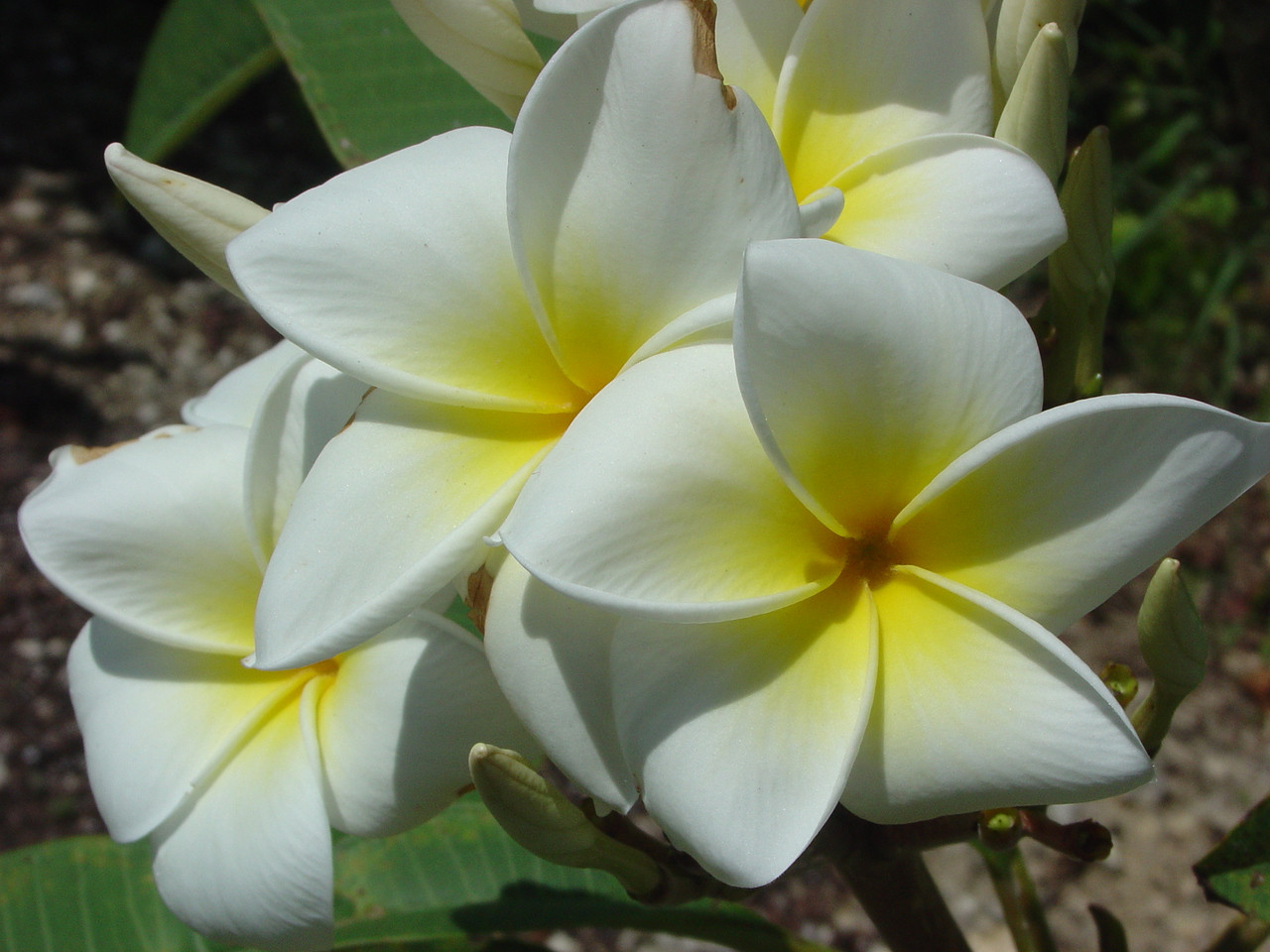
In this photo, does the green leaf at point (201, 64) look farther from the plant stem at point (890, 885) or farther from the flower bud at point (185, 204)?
the plant stem at point (890, 885)

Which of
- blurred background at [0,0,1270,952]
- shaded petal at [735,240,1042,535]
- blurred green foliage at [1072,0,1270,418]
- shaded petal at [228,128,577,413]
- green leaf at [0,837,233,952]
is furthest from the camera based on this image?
blurred green foliage at [1072,0,1270,418]

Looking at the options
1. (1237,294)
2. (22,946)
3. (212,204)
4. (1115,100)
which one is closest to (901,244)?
(212,204)

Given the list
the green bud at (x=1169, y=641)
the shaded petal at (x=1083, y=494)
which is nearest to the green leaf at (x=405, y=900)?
the green bud at (x=1169, y=641)

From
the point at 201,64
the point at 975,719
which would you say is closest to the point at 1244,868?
the point at 975,719

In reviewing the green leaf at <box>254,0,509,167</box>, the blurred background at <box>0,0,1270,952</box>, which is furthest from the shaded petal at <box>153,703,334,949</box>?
the blurred background at <box>0,0,1270,952</box>

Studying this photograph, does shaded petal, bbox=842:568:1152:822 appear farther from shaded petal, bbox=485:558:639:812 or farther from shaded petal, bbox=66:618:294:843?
shaded petal, bbox=66:618:294:843

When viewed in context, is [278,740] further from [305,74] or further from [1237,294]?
[1237,294]

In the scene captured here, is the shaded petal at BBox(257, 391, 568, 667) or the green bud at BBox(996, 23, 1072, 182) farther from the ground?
the green bud at BBox(996, 23, 1072, 182)
